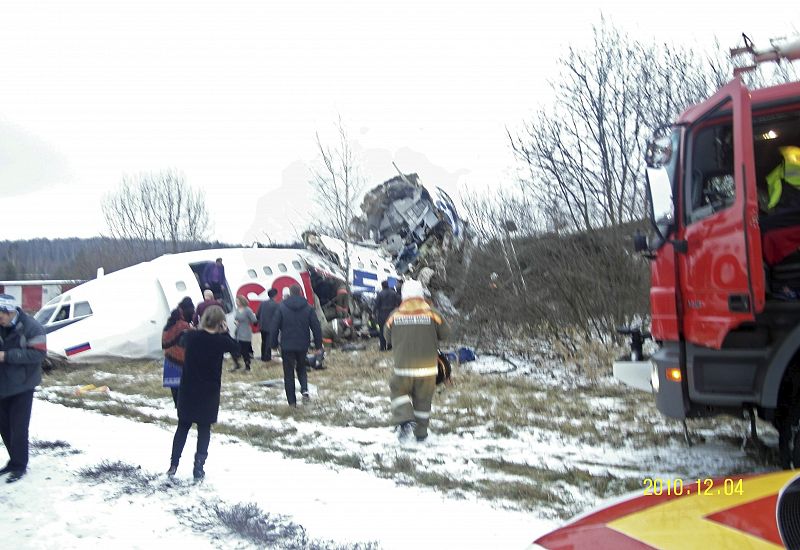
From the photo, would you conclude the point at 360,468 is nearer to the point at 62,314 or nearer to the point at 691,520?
→ the point at 691,520

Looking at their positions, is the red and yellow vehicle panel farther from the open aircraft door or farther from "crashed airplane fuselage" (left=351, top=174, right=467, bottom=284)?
"crashed airplane fuselage" (left=351, top=174, right=467, bottom=284)

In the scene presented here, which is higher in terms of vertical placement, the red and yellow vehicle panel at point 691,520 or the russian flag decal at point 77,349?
the red and yellow vehicle panel at point 691,520

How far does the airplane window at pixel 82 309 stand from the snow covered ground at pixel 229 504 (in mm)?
10296

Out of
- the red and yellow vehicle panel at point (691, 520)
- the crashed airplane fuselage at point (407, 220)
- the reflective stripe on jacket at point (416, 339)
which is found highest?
the crashed airplane fuselage at point (407, 220)

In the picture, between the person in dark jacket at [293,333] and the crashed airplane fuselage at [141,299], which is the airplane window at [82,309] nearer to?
the crashed airplane fuselage at [141,299]

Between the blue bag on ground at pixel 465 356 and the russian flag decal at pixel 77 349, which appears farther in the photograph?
the russian flag decal at pixel 77 349

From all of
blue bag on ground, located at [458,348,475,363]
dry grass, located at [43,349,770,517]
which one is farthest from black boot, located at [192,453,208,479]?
blue bag on ground, located at [458,348,475,363]

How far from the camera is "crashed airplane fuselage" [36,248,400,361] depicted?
15.7m

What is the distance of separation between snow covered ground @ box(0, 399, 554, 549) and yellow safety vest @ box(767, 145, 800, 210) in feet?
10.1

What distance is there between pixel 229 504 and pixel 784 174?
4.95m

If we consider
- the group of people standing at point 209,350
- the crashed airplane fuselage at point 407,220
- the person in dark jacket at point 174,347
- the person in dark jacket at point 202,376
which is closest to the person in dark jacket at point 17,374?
the group of people standing at point 209,350

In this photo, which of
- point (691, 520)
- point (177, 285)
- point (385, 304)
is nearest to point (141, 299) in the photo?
point (177, 285)

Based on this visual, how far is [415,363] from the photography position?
269 inches

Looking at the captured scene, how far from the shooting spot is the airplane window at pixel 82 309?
53.1 feet
